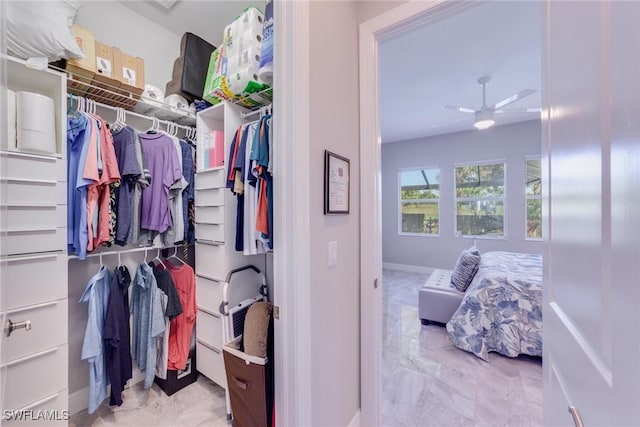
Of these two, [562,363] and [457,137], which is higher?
[457,137]

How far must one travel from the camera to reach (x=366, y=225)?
1.41 m

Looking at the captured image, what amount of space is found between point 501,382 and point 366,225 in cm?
170

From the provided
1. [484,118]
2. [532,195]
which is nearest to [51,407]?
[484,118]

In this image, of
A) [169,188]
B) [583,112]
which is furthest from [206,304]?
[583,112]

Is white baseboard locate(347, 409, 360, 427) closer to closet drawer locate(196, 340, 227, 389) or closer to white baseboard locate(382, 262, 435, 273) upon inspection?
closet drawer locate(196, 340, 227, 389)

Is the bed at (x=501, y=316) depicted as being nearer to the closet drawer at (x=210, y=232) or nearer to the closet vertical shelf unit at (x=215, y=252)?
the closet vertical shelf unit at (x=215, y=252)

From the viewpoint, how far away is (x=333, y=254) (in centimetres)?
118

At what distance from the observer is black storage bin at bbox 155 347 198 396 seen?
1784 millimetres

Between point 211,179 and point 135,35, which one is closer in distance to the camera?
point 211,179

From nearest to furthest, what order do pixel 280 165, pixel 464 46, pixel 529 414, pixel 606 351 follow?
pixel 606 351
pixel 280 165
pixel 529 414
pixel 464 46

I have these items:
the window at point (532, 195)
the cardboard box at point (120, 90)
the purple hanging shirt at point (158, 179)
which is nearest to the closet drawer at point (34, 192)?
the purple hanging shirt at point (158, 179)

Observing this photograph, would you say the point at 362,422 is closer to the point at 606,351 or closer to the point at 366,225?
the point at 366,225

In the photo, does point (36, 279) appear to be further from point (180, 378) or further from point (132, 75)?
point (132, 75)

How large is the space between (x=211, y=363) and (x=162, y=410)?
372 mm
